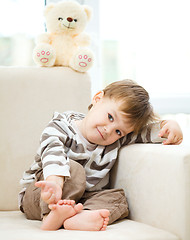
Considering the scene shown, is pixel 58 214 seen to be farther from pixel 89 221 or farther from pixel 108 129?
pixel 108 129

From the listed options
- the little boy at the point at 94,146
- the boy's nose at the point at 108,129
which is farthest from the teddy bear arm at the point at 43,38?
the boy's nose at the point at 108,129

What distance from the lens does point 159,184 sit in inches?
42.9

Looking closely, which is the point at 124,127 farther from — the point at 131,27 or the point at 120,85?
the point at 131,27

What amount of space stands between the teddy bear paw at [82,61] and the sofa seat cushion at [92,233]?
2.13 ft

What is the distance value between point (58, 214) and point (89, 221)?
81 millimetres

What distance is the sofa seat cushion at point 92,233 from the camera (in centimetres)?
93

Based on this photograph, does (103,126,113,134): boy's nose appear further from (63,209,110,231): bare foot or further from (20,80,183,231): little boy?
(63,209,110,231): bare foot

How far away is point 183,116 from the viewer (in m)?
2.14

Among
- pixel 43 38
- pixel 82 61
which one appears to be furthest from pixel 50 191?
pixel 43 38

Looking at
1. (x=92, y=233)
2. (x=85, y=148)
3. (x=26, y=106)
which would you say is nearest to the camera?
(x=92, y=233)

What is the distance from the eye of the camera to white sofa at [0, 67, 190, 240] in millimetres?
1012

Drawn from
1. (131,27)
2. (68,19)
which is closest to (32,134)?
(68,19)

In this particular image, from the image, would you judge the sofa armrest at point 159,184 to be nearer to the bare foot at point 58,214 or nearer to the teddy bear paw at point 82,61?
the bare foot at point 58,214

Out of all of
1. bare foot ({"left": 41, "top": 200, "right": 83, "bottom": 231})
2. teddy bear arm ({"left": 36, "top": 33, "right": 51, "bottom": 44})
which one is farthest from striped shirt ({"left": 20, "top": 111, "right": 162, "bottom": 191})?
teddy bear arm ({"left": 36, "top": 33, "right": 51, "bottom": 44})
